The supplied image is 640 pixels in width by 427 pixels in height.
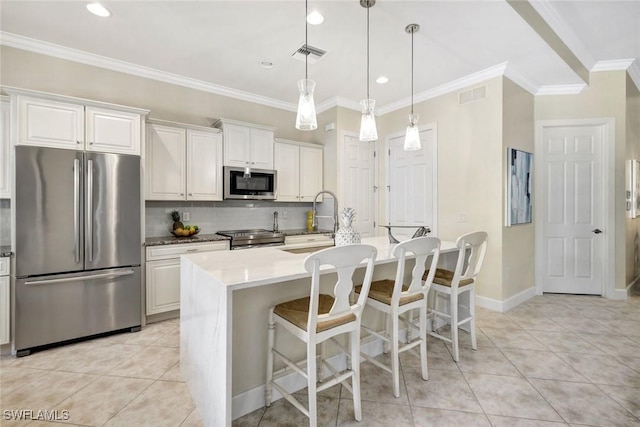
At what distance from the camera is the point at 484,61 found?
11.1 ft

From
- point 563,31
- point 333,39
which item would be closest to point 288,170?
point 333,39

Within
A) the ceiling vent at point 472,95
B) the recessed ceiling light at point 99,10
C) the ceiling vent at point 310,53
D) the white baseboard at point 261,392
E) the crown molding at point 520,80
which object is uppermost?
the recessed ceiling light at point 99,10

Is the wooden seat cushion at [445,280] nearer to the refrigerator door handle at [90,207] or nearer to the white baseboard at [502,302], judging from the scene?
the white baseboard at [502,302]

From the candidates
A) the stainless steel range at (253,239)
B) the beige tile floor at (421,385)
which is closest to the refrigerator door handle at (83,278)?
the beige tile floor at (421,385)

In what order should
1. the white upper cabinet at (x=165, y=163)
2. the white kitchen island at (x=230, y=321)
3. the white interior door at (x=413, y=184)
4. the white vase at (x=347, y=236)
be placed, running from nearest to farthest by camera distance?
the white kitchen island at (x=230, y=321)
the white vase at (x=347, y=236)
the white upper cabinet at (x=165, y=163)
the white interior door at (x=413, y=184)

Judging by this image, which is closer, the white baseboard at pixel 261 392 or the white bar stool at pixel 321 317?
the white bar stool at pixel 321 317

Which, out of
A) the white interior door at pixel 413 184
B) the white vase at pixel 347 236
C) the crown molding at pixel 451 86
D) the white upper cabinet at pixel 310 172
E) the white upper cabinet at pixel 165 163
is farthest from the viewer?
the white upper cabinet at pixel 310 172

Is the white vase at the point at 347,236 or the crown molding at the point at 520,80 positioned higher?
the crown molding at the point at 520,80

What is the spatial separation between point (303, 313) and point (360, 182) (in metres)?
3.40

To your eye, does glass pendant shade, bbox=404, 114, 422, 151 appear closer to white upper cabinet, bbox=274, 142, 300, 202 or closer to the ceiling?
the ceiling

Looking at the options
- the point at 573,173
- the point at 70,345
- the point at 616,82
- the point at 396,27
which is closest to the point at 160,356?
the point at 70,345

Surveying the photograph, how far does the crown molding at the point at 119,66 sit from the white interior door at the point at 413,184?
2099 millimetres

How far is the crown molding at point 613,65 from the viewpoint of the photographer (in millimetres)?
3754

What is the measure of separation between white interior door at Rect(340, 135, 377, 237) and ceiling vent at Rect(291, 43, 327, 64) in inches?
61.9
